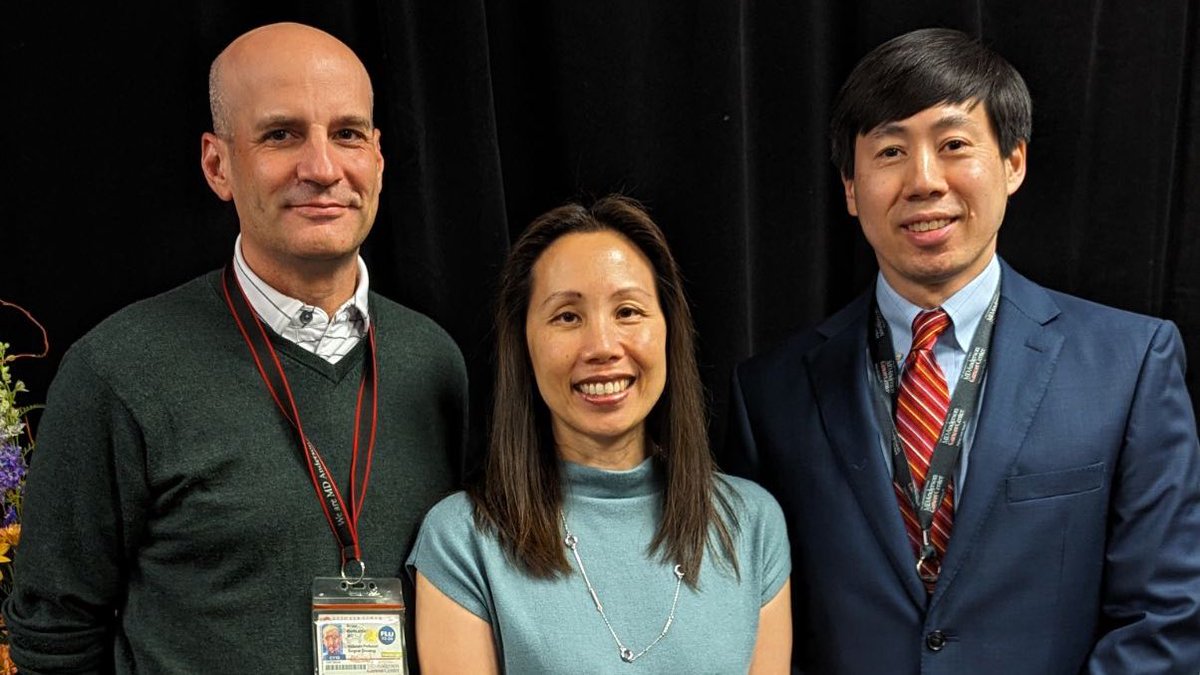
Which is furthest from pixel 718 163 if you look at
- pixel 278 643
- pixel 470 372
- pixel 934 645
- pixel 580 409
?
pixel 278 643

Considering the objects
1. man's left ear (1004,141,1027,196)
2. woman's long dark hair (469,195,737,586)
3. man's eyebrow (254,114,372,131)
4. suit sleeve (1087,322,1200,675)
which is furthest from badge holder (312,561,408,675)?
man's left ear (1004,141,1027,196)

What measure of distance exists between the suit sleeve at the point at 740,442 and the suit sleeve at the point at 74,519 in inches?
38.7

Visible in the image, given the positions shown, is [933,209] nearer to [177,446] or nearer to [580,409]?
[580,409]

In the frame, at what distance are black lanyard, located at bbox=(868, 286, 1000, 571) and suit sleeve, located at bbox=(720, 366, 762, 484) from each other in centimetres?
25

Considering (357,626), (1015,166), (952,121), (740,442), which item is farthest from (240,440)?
(1015,166)

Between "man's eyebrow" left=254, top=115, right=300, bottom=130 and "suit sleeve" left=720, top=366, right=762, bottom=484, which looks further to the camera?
"suit sleeve" left=720, top=366, right=762, bottom=484

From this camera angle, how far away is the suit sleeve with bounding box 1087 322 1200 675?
6.27 feet

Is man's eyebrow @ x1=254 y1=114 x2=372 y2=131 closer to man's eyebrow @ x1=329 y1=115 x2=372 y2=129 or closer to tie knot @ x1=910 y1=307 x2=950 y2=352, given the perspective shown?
man's eyebrow @ x1=329 y1=115 x2=372 y2=129

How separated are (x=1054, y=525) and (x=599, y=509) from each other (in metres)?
0.69

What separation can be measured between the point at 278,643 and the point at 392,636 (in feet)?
0.55

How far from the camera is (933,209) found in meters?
2.01

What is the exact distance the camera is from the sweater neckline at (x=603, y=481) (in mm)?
2035

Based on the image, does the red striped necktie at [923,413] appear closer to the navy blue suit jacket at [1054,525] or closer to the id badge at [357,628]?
the navy blue suit jacket at [1054,525]

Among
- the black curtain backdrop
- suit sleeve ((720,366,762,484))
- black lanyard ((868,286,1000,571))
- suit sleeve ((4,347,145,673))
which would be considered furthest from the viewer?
the black curtain backdrop
